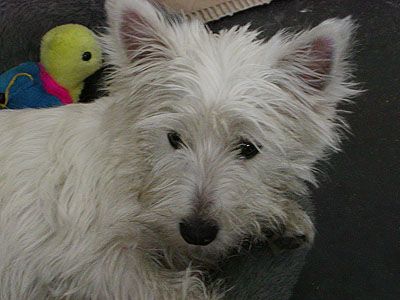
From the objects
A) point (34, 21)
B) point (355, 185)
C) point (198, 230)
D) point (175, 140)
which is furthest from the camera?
point (355, 185)

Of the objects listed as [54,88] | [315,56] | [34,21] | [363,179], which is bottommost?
[363,179]

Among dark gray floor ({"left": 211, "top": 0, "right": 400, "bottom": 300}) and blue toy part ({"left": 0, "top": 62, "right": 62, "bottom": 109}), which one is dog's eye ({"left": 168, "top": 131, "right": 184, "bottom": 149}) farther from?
dark gray floor ({"left": 211, "top": 0, "right": 400, "bottom": 300})

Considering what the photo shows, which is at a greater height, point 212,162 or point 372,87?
point 212,162

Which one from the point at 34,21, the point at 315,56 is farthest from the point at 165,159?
the point at 34,21

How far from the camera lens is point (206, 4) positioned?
10.2ft

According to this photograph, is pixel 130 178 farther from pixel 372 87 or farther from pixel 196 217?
pixel 372 87

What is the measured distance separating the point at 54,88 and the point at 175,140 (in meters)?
0.78

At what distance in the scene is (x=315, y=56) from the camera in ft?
5.15

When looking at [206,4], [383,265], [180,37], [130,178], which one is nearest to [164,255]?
[130,178]

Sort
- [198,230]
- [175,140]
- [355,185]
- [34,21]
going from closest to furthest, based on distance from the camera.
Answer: [198,230] < [175,140] < [34,21] < [355,185]

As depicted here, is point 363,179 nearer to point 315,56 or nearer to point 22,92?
point 315,56

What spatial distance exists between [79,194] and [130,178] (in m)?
0.14

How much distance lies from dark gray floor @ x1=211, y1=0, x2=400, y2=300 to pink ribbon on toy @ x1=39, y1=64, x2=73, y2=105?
3.27ft

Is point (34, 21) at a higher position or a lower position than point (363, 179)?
higher
